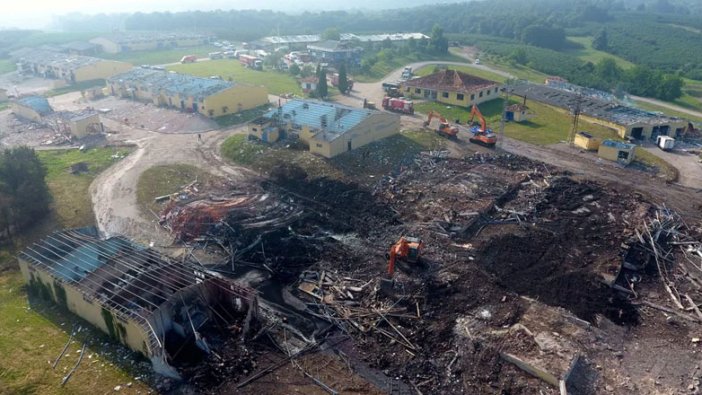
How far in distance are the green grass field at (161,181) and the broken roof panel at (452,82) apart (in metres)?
33.4

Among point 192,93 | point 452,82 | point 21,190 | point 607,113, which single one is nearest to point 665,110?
point 607,113

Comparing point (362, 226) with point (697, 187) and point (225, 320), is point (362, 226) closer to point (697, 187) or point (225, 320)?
point (225, 320)

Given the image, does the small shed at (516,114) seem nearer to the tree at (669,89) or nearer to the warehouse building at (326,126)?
the warehouse building at (326,126)

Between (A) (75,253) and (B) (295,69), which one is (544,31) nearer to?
(B) (295,69)

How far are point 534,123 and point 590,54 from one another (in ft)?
231

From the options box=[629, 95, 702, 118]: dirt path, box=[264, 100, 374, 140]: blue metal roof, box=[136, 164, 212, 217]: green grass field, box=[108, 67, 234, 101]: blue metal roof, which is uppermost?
box=[108, 67, 234, 101]: blue metal roof

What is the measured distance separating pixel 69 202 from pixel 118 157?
9.38 metres

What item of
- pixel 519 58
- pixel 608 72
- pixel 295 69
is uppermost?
pixel 519 58

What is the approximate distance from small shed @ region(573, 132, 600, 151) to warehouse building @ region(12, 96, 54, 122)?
5654 cm

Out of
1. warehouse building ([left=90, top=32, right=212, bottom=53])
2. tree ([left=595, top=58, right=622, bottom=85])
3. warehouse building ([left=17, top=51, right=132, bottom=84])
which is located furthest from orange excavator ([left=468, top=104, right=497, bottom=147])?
warehouse building ([left=90, top=32, right=212, bottom=53])

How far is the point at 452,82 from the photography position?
61656mm

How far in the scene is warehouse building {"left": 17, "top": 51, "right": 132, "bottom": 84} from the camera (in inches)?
3022

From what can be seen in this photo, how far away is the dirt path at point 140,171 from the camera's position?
1260 inches

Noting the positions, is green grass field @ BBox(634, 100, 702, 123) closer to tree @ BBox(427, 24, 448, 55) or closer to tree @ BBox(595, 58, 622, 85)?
tree @ BBox(595, 58, 622, 85)
